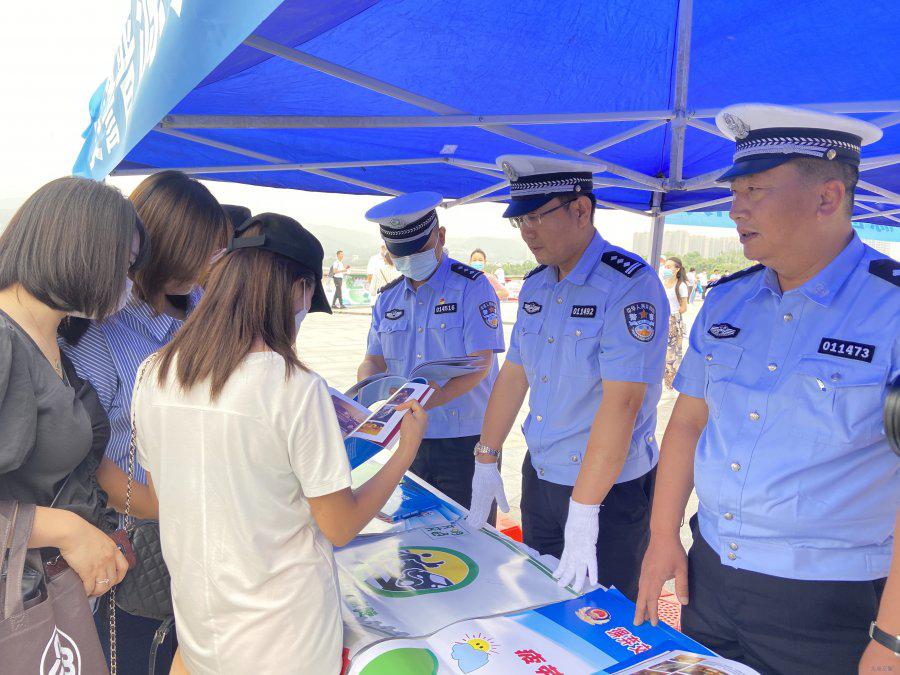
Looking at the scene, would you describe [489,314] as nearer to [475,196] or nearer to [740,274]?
[740,274]

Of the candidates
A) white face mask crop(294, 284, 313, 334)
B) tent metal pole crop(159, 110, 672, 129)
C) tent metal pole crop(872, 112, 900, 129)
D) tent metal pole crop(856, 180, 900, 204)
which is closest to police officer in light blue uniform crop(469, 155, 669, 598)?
tent metal pole crop(159, 110, 672, 129)

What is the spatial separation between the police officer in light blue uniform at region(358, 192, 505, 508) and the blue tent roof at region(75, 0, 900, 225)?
455mm

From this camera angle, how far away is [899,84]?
83.9 inches

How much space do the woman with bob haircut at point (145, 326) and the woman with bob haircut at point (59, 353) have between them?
0.17 m

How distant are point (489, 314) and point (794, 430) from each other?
163 centimetres

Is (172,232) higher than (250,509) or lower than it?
higher

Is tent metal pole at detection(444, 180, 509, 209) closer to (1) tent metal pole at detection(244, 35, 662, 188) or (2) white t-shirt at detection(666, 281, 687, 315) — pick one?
(1) tent metal pole at detection(244, 35, 662, 188)

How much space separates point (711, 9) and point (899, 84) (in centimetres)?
82

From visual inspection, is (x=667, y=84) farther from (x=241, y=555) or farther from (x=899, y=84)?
(x=241, y=555)

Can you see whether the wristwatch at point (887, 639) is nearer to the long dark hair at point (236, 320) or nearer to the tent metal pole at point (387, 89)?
the long dark hair at point (236, 320)

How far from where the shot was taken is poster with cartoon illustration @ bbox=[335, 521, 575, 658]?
1444 millimetres

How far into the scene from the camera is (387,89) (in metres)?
2.24

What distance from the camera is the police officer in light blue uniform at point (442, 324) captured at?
278 cm

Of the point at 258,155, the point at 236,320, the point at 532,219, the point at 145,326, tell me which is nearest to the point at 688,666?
the point at 236,320
